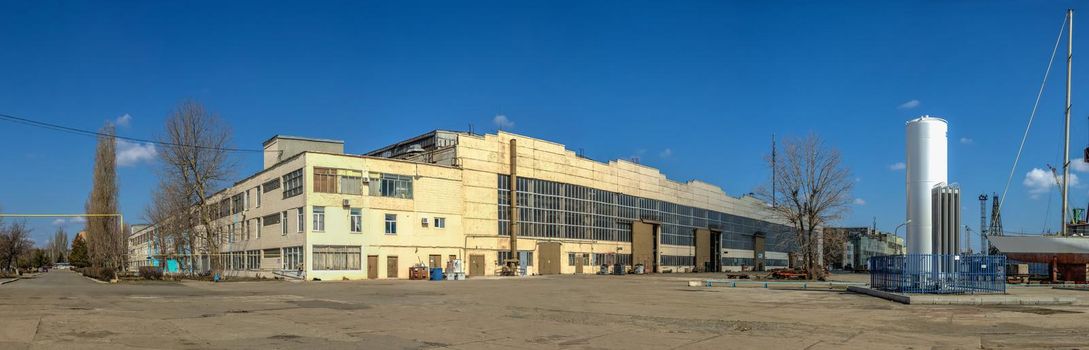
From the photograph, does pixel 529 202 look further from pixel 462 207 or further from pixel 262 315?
pixel 262 315

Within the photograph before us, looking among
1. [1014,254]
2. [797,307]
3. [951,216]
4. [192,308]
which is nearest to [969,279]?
[951,216]

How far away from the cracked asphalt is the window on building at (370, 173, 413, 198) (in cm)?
2976

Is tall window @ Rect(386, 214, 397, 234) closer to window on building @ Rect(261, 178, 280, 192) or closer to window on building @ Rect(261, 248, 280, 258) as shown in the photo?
window on building @ Rect(261, 248, 280, 258)

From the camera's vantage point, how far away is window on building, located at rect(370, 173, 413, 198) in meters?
55.0

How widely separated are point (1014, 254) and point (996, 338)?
5136 centimetres

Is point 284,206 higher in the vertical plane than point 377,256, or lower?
higher

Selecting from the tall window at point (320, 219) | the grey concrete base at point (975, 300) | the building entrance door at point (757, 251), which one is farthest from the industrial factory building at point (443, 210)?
the grey concrete base at point (975, 300)

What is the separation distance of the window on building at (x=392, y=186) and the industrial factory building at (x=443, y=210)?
76 millimetres

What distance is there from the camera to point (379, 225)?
5466cm

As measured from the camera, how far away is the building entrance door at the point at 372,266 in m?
53.8

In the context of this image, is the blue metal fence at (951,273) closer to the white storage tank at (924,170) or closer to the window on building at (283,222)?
the white storage tank at (924,170)

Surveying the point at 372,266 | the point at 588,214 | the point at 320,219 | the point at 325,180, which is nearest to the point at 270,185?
the point at 325,180

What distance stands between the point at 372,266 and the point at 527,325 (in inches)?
1515

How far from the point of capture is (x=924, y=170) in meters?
30.8
